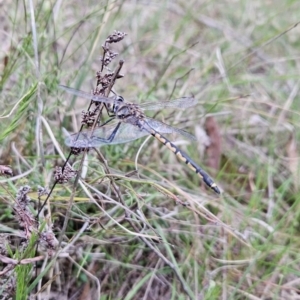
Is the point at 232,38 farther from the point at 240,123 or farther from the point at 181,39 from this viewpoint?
the point at 240,123

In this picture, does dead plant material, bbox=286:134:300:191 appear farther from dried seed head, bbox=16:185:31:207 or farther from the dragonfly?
dried seed head, bbox=16:185:31:207

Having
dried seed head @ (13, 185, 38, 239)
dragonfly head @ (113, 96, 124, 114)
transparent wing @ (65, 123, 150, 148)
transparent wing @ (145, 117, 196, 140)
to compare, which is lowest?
dried seed head @ (13, 185, 38, 239)

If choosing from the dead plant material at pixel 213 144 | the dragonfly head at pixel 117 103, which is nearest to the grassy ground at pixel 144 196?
the dead plant material at pixel 213 144

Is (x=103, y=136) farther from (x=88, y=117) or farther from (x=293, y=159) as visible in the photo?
(x=293, y=159)

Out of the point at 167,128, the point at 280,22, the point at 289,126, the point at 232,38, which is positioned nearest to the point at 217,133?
the point at 289,126

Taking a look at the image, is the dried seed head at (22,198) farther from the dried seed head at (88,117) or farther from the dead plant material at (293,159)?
the dead plant material at (293,159)

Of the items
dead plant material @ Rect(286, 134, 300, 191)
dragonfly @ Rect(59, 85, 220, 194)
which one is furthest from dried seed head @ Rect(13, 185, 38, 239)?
dead plant material @ Rect(286, 134, 300, 191)

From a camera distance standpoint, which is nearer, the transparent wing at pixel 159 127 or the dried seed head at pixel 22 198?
the dried seed head at pixel 22 198
